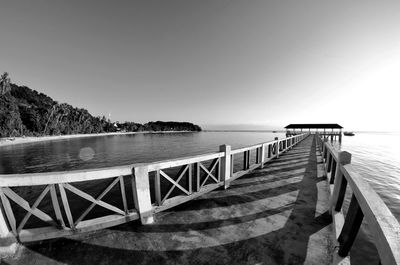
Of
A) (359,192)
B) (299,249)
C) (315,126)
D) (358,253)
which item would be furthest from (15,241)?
(315,126)

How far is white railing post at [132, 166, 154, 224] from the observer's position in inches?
132

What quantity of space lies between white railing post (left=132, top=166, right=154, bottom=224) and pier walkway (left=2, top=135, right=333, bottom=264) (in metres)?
0.22

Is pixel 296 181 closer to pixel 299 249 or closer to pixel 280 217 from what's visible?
pixel 280 217

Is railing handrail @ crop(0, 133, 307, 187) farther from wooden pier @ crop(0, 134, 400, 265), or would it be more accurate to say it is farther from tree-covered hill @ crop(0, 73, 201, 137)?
tree-covered hill @ crop(0, 73, 201, 137)

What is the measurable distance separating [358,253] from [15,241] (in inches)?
303

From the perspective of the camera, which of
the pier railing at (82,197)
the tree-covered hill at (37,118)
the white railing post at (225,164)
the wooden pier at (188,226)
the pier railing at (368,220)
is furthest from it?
the tree-covered hill at (37,118)

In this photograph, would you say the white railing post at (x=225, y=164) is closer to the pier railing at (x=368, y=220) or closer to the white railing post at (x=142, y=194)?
the white railing post at (x=142, y=194)

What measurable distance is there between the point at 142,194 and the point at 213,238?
1.88m

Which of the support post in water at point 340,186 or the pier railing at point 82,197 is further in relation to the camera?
the support post in water at point 340,186

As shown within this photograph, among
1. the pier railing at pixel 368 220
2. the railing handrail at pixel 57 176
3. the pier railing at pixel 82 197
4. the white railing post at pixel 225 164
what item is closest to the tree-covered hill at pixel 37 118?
the pier railing at pixel 82 197

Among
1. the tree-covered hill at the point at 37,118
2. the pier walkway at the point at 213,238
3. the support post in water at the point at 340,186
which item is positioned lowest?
the pier walkway at the point at 213,238

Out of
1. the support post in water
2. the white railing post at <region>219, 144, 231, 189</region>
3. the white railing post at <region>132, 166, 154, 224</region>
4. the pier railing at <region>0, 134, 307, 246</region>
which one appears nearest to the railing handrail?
the pier railing at <region>0, 134, 307, 246</region>

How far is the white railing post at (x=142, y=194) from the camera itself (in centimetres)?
335

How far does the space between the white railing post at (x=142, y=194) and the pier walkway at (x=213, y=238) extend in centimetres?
22
